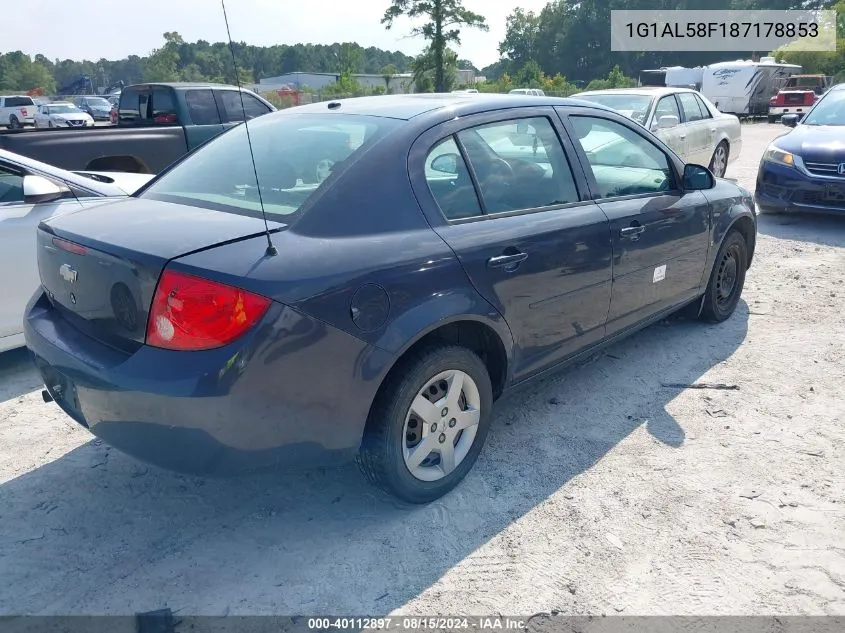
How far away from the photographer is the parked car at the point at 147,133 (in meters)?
6.66

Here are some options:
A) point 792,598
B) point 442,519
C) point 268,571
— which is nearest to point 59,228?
point 268,571

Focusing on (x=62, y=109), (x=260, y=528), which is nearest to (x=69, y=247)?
(x=260, y=528)

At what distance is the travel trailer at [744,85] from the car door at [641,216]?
2874 cm

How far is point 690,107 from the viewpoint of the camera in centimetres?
993

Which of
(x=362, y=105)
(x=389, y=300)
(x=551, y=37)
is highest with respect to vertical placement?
(x=551, y=37)

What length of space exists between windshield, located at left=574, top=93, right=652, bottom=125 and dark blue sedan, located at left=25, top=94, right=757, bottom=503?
5.53 m

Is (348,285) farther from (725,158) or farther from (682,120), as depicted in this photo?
(725,158)

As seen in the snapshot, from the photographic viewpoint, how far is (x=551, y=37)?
8112cm

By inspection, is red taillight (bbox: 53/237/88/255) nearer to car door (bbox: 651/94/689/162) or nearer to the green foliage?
the green foliage

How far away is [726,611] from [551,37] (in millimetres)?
87150

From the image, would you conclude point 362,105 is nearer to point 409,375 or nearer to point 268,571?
point 409,375

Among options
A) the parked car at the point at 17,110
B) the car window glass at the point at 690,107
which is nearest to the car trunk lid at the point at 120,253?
the car window glass at the point at 690,107

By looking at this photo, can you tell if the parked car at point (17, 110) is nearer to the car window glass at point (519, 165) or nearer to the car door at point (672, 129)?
the car door at point (672, 129)

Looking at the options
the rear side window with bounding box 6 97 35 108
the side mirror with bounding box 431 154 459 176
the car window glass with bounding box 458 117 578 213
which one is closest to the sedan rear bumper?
the side mirror with bounding box 431 154 459 176
